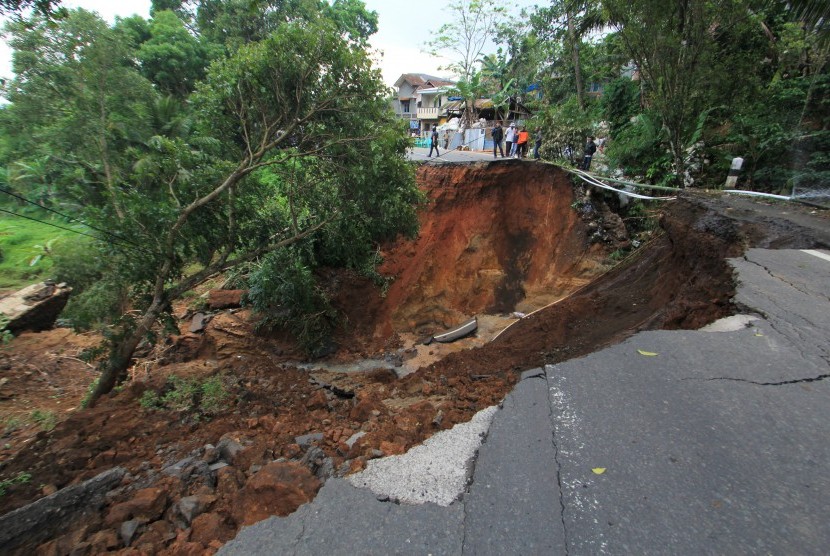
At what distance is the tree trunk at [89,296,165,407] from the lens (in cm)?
551

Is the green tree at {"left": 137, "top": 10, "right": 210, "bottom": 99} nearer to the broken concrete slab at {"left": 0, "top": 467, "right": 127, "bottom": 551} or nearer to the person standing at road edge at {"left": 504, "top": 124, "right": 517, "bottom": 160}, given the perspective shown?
the person standing at road edge at {"left": 504, "top": 124, "right": 517, "bottom": 160}

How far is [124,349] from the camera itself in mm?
5551

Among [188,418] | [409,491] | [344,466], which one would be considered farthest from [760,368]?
[188,418]

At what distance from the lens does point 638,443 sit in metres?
2.30

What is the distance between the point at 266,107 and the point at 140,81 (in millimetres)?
7192

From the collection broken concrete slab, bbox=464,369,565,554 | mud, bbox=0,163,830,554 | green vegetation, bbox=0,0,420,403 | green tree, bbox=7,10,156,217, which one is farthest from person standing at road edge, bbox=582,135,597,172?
green tree, bbox=7,10,156,217

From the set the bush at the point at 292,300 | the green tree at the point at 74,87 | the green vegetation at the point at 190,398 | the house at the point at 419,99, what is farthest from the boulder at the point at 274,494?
the house at the point at 419,99

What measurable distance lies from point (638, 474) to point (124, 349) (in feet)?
20.8

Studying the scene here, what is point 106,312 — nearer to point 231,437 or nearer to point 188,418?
point 188,418

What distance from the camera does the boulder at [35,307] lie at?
9.39 m

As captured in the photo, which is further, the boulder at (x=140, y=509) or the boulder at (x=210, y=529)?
the boulder at (x=140, y=509)

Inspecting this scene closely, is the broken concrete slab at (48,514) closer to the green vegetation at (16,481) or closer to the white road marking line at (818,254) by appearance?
the green vegetation at (16,481)

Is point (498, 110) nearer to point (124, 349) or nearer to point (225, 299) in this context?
point (225, 299)

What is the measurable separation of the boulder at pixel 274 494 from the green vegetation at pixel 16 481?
101 inches
